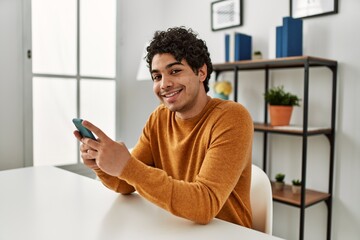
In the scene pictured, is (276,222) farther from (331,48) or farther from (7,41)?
(7,41)

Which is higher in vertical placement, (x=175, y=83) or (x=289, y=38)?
(x=289, y=38)

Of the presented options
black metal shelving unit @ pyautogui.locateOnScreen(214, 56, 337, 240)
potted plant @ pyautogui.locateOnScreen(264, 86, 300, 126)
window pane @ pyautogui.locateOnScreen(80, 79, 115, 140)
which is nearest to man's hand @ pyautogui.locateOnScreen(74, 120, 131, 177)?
black metal shelving unit @ pyautogui.locateOnScreen(214, 56, 337, 240)

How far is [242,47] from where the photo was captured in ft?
7.80

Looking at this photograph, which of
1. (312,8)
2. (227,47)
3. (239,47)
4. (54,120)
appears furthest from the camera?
(54,120)

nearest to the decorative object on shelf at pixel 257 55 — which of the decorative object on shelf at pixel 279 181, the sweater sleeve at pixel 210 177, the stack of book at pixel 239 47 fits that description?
the stack of book at pixel 239 47

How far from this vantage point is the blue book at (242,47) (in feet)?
7.74

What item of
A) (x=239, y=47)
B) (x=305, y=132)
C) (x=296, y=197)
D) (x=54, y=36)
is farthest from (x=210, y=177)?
(x=54, y=36)

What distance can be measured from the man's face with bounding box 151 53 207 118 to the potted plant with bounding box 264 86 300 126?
3.68ft

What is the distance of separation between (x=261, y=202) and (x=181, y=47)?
62 cm

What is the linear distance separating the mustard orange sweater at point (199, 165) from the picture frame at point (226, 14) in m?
1.51

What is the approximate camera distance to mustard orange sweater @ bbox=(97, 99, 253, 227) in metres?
0.94

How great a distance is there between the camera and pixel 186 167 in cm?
124

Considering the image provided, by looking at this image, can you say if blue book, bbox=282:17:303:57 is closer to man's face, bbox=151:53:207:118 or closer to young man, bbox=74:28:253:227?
young man, bbox=74:28:253:227

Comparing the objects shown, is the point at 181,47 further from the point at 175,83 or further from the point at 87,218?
the point at 87,218
